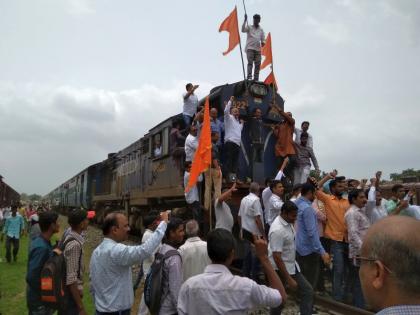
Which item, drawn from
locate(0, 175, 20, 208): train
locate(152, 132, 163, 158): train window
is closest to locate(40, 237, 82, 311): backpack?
locate(152, 132, 163, 158): train window

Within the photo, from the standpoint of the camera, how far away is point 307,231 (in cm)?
511

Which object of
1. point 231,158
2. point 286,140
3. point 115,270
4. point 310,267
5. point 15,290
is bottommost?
point 15,290

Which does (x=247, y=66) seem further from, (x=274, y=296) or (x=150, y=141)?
(x=274, y=296)

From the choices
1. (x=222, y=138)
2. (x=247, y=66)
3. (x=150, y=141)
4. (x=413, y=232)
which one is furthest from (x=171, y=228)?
(x=150, y=141)

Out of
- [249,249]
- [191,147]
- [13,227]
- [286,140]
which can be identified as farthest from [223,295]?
[13,227]

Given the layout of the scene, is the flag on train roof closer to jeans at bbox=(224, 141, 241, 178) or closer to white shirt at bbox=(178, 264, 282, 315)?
jeans at bbox=(224, 141, 241, 178)

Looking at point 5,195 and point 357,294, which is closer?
point 357,294

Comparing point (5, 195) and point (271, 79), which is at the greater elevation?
point (271, 79)

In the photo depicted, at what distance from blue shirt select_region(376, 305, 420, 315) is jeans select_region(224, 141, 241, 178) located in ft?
22.8

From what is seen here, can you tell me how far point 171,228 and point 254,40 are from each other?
763 centimetres

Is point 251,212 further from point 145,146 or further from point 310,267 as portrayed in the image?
point 145,146

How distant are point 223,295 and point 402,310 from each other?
1315 mm

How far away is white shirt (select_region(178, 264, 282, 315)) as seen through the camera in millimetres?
2461

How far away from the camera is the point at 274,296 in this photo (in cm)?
255
